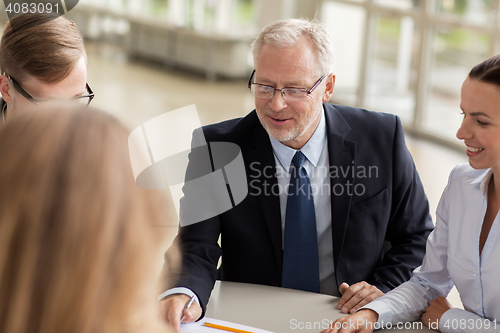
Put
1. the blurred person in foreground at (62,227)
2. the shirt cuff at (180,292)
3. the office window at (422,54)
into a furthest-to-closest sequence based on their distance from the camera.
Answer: the office window at (422,54) → the shirt cuff at (180,292) → the blurred person in foreground at (62,227)

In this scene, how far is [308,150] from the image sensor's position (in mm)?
1918

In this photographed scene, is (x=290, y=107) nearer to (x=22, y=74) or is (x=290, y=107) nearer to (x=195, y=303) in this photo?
(x=195, y=303)

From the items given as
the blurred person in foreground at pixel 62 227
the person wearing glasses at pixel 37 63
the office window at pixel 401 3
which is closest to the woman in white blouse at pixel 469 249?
the blurred person in foreground at pixel 62 227

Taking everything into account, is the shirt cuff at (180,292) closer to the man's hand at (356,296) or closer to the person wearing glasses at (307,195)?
the person wearing glasses at (307,195)

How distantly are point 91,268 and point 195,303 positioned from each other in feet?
2.87

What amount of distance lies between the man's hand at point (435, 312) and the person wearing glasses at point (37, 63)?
126 cm

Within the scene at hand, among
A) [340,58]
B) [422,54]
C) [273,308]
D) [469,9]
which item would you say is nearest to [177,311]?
[273,308]

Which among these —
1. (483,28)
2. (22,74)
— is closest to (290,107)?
(22,74)

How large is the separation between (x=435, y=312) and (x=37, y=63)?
142 cm

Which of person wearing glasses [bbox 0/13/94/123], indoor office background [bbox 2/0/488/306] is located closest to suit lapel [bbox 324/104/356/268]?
person wearing glasses [bbox 0/13/94/123]

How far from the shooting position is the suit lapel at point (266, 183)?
1.84 m

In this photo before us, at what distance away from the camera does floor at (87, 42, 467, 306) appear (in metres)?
5.88

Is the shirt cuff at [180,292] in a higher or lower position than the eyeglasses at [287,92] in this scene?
lower

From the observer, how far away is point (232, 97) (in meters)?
9.17
